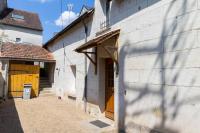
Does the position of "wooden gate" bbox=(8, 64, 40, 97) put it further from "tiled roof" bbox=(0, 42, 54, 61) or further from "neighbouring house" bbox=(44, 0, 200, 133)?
"neighbouring house" bbox=(44, 0, 200, 133)

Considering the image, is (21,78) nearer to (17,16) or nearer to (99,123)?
(99,123)

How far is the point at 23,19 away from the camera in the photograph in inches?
1109

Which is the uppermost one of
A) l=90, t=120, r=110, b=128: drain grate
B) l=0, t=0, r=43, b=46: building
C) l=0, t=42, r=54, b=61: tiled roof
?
l=0, t=0, r=43, b=46: building

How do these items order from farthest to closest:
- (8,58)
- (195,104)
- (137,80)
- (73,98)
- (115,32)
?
(8,58) < (73,98) < (115,32) < (137,80) < (195,104)

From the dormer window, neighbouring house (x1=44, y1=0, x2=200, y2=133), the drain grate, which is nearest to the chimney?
the dormer window

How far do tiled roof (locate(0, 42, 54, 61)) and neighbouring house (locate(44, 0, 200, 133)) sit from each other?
7.42 metres

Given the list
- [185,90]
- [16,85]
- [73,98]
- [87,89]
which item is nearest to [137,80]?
[185,90]

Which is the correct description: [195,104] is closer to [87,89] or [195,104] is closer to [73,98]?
[87,89]

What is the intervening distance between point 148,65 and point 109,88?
2.99m

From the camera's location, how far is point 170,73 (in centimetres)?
498

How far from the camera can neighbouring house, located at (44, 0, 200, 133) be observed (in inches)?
178

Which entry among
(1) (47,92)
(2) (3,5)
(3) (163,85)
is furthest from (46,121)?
(2) (3,5)

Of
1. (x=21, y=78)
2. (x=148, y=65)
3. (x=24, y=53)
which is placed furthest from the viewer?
(x=24, y=53)

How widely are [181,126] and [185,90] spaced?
76 centimetres
